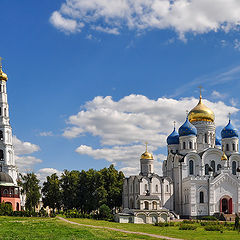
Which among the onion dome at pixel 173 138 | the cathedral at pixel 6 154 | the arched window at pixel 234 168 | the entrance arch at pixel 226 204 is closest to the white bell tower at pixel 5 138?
the cathedral at pixel 6 154

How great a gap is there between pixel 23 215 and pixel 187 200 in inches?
866

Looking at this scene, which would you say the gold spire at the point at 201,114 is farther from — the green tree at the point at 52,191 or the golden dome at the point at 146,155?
the green tree at the point at 52,191

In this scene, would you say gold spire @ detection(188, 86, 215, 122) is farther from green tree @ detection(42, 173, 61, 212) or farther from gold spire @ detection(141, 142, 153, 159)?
green tree @ detection(42, 173, 61, 212)

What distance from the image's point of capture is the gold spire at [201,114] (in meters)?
62.0

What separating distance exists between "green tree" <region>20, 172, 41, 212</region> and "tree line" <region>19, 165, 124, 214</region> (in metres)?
0.31

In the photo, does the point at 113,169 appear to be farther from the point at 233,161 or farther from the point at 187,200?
the point at 233,161

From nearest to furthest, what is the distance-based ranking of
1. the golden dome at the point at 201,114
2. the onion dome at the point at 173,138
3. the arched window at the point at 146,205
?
the arched window at the point at 146,205
the golden dome at the point at 201,114
the onion dome at the point at 173,138

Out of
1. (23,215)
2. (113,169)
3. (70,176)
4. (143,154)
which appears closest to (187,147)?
(143,154)

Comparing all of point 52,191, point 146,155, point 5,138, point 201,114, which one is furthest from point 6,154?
point 201,114

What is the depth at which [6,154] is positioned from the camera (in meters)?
59.3

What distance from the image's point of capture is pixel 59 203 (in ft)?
202

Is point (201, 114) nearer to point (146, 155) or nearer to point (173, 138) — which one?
point (173, 138)

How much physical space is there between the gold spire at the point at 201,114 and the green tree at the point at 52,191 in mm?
22558

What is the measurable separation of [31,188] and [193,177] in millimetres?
22419
